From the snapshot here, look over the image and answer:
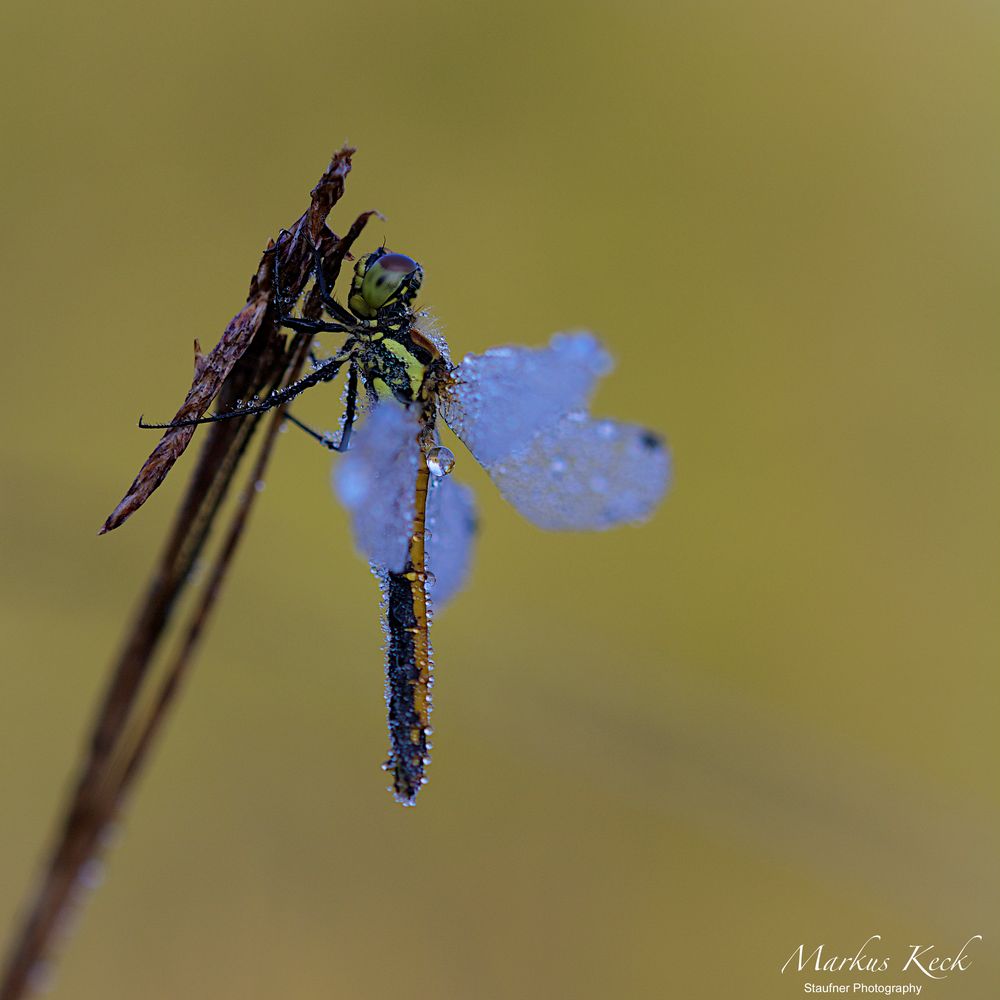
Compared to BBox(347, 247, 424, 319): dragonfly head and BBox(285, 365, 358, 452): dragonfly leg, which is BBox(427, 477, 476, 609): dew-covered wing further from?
BBox(347, 247, 424, 319): dragonfly head

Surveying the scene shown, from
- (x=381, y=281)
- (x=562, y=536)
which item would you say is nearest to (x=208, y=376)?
(x=381, y=281)

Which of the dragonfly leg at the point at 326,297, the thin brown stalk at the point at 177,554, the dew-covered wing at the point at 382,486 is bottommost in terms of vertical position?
the thin brown stalk at the point at 177,554

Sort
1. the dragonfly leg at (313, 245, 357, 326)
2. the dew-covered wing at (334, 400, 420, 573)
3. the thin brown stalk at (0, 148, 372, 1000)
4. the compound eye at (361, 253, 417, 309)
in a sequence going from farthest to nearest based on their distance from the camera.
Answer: the compound eye at (361, 253, 417, 309)
the dew-covered wing at (334, 400, 420, 573)
the dragonfly leg at (313, 245, 357, 326)
the thin brown stalk at (0, 148, 372, 1000)

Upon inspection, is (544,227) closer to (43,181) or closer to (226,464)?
(43,181)

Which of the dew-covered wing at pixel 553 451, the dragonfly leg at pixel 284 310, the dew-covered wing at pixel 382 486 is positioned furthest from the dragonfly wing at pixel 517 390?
the dragonfly leg at pixel 284 310

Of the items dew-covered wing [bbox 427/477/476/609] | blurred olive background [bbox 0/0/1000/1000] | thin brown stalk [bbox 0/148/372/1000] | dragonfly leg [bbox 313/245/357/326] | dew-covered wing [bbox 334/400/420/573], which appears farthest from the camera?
blurred olive background [bbox 0/0/1000/1000]

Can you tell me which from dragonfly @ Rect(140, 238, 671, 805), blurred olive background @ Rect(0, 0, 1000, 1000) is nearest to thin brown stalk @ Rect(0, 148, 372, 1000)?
dragonfly @ Rect(140, 238, 671, 805)

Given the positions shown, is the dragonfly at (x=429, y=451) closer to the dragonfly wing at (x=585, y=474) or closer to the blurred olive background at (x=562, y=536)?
the dragonfly wing at (x=585, y=474)
